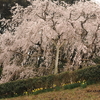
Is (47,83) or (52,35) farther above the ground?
(52,35)

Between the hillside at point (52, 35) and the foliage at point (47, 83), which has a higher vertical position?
the hillside at point (52, 35)

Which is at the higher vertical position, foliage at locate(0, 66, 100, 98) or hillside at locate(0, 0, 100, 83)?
hillside at locate(0, 0, 100, 83)

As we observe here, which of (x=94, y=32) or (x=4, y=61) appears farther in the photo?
(x=4, y=61)

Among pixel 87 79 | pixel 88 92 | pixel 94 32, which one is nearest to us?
pixel 88 92

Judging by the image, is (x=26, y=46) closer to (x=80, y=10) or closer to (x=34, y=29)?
(x=34, y=29)

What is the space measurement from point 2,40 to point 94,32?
545cm

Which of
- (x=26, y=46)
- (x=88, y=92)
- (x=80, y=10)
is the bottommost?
(x=88, y=92)

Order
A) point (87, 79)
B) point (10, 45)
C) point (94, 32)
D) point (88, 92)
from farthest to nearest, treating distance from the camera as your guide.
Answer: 1. point (10, 45)
2. point (94, 32)
3. point (87, 79)
4. point (88, 92)

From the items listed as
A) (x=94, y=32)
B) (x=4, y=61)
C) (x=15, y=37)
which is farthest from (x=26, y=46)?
(x=94, y=32)

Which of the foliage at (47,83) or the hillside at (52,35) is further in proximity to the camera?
the hillside at (52,35)

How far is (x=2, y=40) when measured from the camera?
37.0 feet

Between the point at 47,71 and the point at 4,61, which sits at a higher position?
the point at 4,61

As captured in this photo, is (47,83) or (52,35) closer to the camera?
(47,83)

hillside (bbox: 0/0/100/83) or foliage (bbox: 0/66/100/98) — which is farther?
hillside (bbox: 0/0/100/83)
